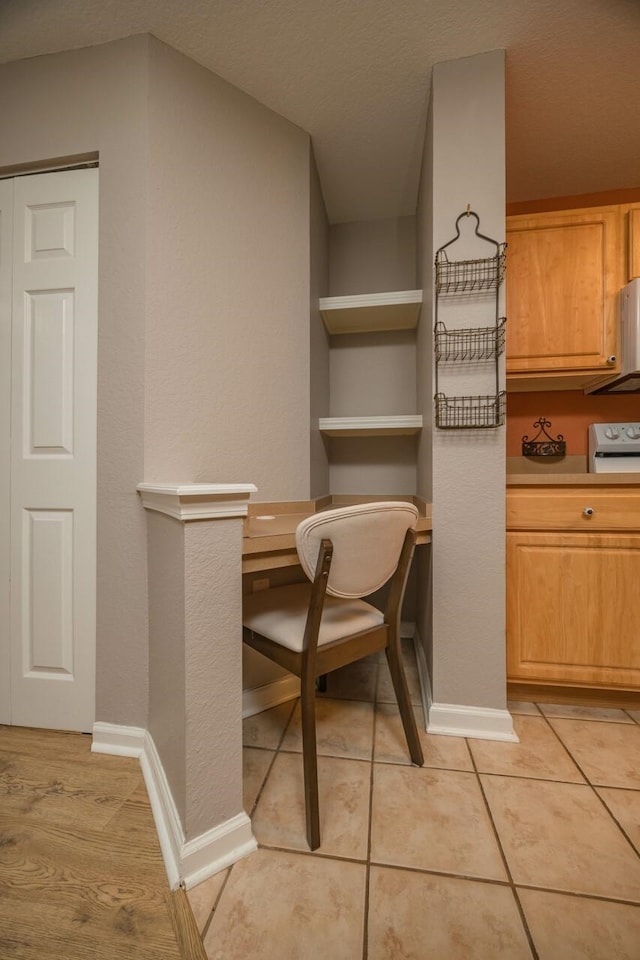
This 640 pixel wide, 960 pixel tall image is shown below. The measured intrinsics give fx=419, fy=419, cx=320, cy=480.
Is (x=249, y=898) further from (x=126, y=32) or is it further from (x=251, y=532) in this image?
(x=126, y=32)

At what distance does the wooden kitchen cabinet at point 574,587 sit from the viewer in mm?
1689

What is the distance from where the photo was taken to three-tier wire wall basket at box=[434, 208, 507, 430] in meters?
1.56

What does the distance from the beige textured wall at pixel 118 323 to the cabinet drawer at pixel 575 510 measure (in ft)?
4.83

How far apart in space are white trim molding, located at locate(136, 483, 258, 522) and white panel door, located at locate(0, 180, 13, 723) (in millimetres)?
919

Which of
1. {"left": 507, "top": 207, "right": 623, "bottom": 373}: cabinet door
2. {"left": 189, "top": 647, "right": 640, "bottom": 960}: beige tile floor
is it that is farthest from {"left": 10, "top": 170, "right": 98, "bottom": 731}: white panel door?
{"left": 507, "top": 207, "right": 623, "bottom": 373}: cabinet door

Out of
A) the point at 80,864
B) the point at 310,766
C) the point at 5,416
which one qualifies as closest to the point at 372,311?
the point at 5,416

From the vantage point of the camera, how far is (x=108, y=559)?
1.52 meters

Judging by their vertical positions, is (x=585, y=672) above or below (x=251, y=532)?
below

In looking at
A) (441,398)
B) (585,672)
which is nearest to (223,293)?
(441,398)

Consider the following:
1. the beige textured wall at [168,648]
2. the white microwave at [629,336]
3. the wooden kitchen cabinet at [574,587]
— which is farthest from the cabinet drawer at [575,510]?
the beige textured wall at [168,648]

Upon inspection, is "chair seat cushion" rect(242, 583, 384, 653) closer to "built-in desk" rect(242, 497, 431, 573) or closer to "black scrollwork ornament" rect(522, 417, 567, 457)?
"built-in desk" rect(242, 497, 431, 573)

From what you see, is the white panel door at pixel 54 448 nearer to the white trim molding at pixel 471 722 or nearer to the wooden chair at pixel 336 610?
the wooden chair at pixel 336 610

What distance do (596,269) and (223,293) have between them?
1710 mm

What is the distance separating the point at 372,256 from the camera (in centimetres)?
264
